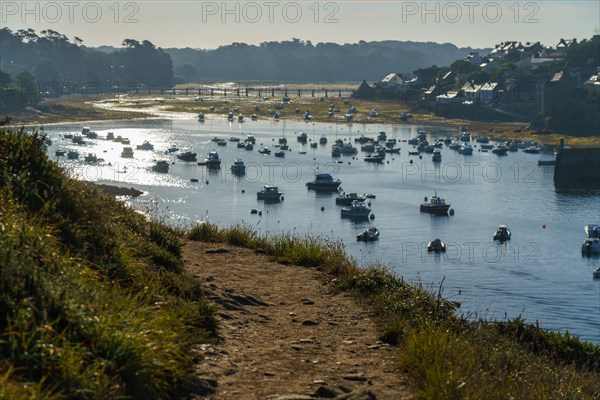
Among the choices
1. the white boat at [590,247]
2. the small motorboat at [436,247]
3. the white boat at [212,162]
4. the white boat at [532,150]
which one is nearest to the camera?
the small motorboat at [436,247]

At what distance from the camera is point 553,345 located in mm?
17156

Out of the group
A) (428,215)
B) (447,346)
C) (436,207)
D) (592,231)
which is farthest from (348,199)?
(447,346)

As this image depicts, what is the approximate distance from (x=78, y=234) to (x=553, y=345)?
31.5ft

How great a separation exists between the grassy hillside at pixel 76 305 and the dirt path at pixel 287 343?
1.32 feet

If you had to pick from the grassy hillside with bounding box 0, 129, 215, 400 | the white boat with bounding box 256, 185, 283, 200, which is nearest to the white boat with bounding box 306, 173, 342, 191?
the white boat with bounding box 256, 185, 283, 200

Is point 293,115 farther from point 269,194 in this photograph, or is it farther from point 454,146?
point 269,194

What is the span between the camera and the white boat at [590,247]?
182 feet

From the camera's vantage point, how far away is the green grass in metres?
9.13

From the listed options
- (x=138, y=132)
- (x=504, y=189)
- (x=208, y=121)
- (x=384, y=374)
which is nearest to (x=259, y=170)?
(x=504, y=189)

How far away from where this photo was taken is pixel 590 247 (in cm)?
5594

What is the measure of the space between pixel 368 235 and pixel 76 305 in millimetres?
49005

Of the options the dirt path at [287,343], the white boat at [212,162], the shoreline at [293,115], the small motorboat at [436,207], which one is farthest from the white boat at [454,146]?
the dirt path at [287,343]

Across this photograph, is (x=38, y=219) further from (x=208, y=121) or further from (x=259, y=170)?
(x=208, y=121)

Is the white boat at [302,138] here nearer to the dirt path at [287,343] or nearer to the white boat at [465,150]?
the white boat at [465,150]
